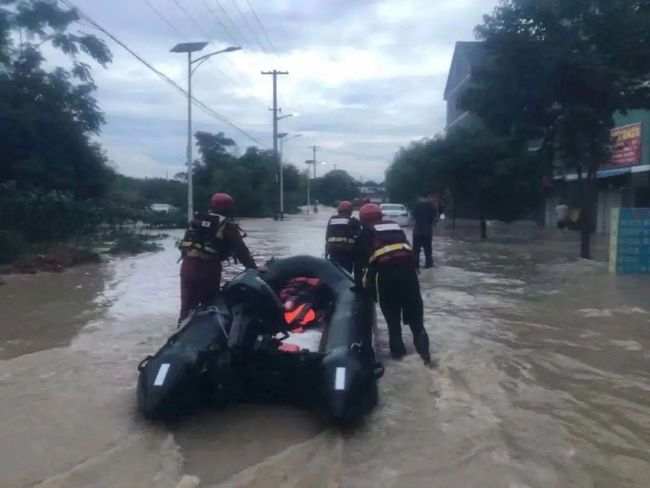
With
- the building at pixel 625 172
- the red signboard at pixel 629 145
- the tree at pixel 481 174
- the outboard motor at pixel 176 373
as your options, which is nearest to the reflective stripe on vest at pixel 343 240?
the outboard motor at pixel 176 373

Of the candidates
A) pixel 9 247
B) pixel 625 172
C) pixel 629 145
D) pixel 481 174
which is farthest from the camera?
pixel 625 172

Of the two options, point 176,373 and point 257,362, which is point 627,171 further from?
point 176,373

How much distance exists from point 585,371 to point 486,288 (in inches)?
248

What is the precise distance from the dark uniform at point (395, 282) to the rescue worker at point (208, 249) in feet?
4.29

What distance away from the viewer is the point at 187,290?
875 cm

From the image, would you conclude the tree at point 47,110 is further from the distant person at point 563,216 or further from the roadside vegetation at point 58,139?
the distant person at point 563,216

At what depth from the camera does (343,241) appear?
10719 mm

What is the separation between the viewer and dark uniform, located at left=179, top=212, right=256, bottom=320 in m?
8.66

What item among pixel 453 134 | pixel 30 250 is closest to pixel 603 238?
pixel 453 134

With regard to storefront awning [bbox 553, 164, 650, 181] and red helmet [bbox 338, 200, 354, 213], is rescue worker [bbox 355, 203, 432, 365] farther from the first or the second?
storefront awning [bbox 553, 164, 650, 181]

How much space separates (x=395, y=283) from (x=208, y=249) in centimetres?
195

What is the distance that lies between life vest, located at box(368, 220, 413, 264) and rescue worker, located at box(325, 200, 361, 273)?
2.40 metres

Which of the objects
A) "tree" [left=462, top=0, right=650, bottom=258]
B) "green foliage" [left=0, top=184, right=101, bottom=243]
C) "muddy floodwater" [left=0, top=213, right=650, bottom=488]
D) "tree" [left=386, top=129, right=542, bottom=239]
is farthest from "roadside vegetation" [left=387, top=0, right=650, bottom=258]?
"green foliage" [left=0, top=184, right=101, bottom=243]

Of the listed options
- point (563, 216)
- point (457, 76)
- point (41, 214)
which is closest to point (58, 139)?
point (41, 214)
